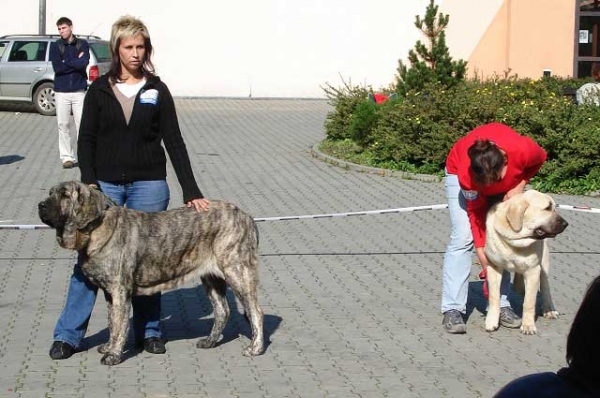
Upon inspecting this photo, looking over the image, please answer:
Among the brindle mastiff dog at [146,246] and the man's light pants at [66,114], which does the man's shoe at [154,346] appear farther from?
the man's light pants at [66,114]

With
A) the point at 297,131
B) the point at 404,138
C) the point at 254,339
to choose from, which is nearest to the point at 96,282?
the point at 254,339

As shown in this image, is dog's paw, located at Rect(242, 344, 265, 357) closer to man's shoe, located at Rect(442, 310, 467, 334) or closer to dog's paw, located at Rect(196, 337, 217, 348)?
dog's paw, located at Rect(196, 337, 217, 348)

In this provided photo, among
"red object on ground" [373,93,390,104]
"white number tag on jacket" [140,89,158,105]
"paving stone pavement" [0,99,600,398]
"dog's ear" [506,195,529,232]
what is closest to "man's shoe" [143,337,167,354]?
"paving stone pavement" [0,99,600,398]

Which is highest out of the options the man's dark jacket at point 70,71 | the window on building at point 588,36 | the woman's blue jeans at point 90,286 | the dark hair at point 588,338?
the window on building at point 588,36

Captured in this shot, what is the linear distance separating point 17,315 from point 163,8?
20293mm

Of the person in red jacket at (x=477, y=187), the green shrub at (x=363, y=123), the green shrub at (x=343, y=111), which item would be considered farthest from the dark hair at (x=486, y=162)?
the green shrub at (x=343, y=111)

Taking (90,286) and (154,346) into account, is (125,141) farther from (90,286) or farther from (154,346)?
(154,346)

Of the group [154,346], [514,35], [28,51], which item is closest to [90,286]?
[154,346]

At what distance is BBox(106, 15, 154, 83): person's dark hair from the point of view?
249 inches

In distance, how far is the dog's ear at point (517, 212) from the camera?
6.88 meters

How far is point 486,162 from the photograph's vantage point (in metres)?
6.75

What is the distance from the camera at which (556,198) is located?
13.0 metres

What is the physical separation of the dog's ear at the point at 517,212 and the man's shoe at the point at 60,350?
2910 millimetres

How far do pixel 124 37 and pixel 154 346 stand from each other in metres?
1.95
